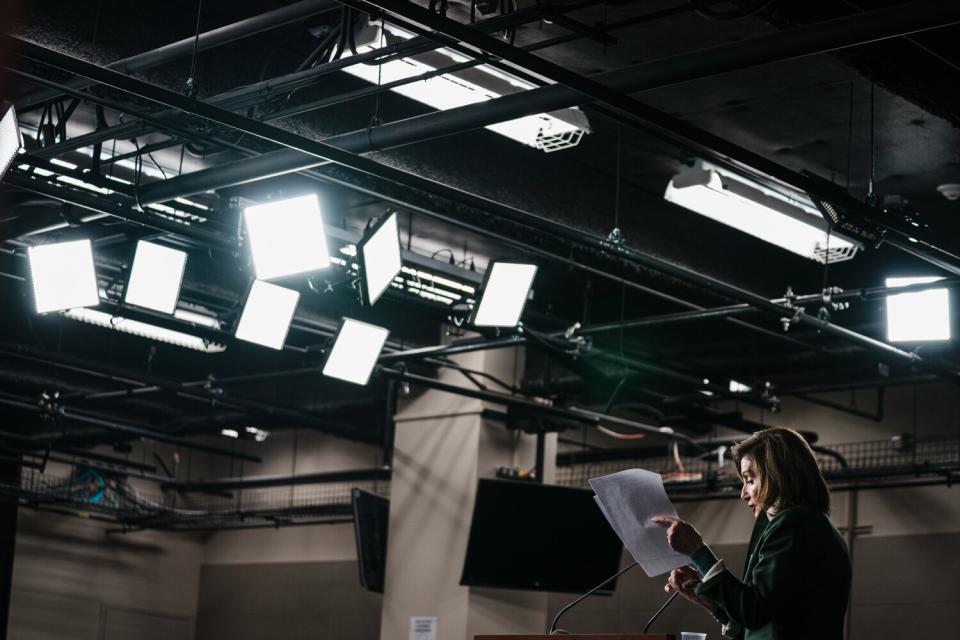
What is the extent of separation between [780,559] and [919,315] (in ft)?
14.5

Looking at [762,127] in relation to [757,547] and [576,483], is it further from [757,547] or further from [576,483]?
[576,483]

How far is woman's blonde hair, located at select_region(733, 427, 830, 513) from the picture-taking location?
8.48 ft

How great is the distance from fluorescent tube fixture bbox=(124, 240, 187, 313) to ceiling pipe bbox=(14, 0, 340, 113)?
1203 mm

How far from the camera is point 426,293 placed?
326 inches

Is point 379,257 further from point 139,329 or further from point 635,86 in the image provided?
point 139,329

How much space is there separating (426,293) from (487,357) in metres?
1.64

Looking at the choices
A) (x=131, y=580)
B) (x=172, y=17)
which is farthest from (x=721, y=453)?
(x=131, y=580)

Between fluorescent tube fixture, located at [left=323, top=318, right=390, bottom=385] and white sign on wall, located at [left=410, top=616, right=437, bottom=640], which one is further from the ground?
fluorescent tube fixture, located at [left=323, top=318, right=390, bottom=385]

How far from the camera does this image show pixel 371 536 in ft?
33.5

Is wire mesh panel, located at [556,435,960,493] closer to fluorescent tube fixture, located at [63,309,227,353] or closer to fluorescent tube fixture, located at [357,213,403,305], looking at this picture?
fluorescent tube fixture, located at [63,309,227,353]

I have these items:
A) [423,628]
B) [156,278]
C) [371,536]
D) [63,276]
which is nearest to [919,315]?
[156,278]

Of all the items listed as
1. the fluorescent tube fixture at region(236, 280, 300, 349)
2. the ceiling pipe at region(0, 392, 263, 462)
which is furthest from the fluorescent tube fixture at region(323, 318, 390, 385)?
the ceiling pipe at region(0, 392, 263, 462)

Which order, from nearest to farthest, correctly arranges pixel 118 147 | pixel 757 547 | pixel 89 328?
pixel 757 547 → pixel 118 147 → pixel 89 328

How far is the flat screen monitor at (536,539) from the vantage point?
9.00 metres
